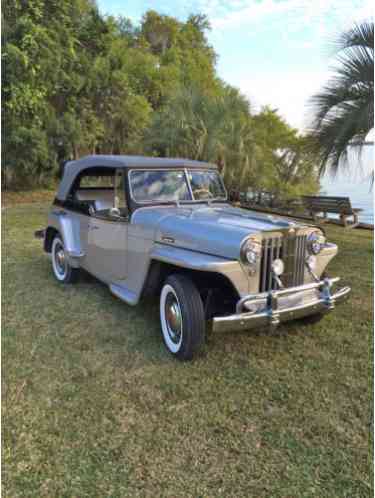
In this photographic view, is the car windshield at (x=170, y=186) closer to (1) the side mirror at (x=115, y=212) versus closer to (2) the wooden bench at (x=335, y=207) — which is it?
(1) the side mirror at (x=115, y=212)

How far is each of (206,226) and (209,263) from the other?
45cm

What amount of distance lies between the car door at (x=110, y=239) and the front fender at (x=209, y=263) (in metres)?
0.81

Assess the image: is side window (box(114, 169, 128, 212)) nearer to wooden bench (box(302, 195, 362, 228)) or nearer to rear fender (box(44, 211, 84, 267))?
rear fender (box(44, 211, 84, 267))

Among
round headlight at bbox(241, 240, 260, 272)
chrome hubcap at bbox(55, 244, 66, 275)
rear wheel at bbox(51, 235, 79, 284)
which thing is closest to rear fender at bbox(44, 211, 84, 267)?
rear wheel at bbox(51, 235, 79, 284)

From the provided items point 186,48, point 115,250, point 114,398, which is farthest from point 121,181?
point 186,48

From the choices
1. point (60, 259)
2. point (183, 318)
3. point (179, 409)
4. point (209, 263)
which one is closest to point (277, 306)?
point (209, 263)

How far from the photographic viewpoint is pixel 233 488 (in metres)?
1.97

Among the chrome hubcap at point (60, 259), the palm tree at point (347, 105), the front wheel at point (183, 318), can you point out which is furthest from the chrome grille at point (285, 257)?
the palm tree at point (347, 105)

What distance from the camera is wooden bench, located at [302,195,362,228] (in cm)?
1038

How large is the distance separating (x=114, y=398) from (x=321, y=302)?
1.86 m

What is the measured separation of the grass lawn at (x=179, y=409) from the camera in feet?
6.64

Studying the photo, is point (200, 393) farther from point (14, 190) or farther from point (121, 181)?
point (14, 190)

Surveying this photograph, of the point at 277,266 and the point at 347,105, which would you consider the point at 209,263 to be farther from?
the point at 347,105

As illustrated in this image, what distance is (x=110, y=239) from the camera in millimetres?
4129
